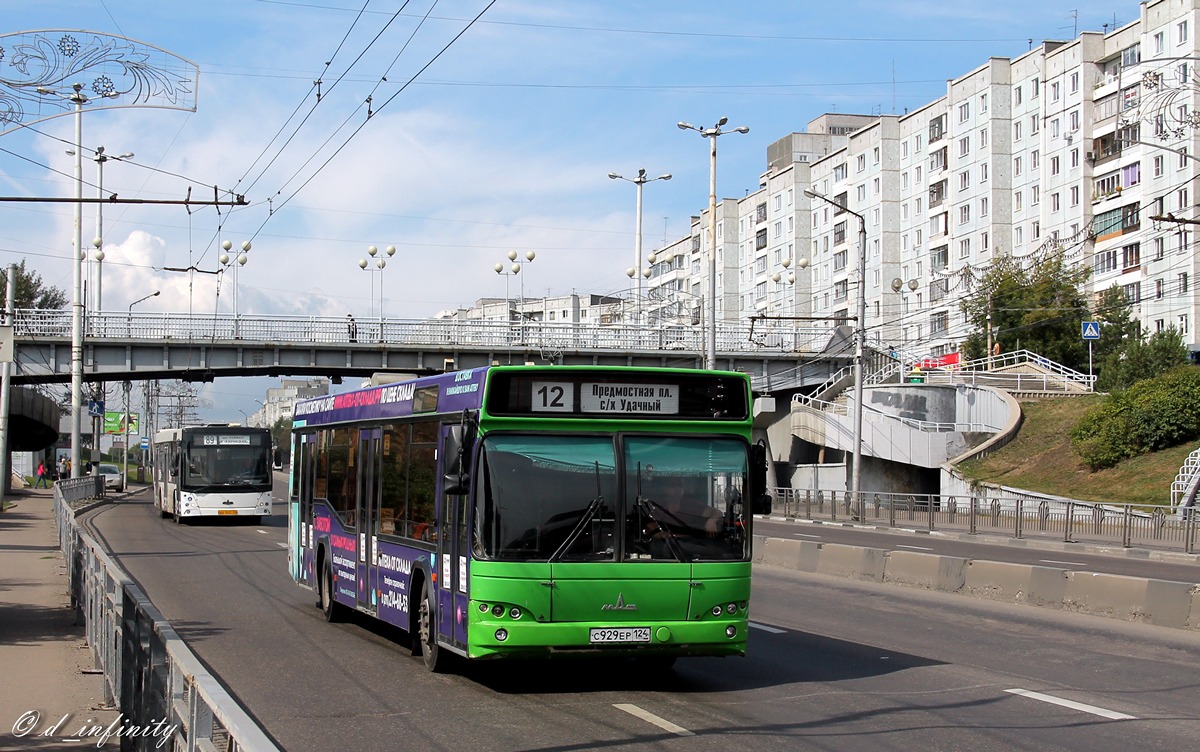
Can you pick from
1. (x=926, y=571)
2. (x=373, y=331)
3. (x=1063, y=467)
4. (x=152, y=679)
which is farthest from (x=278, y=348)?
(x=152, y=679)

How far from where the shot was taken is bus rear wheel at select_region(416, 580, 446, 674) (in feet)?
36.8

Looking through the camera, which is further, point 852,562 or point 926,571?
point 852,562

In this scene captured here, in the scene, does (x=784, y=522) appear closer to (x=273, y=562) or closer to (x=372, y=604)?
(x=273, y=562)

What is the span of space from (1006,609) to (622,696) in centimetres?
906

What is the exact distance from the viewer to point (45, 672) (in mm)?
11633

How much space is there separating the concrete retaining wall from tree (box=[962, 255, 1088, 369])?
47908 mm

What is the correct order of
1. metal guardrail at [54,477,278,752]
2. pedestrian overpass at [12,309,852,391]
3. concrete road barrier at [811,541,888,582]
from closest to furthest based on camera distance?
metal guardrail at [54,477,278,752], concrete road barrier at [811,541,888,582], pedestrian overpass at [12,309,852,391]

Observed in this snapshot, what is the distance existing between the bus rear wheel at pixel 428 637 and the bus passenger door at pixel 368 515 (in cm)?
159

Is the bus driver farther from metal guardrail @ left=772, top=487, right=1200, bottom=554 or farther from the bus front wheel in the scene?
metal guardrail @ left=772, top=487, right=1200, bottom=554

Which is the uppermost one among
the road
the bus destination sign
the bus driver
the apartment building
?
the apartment building

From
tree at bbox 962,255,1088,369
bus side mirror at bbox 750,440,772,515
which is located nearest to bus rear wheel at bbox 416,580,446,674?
bus side mirror at bbox 750,440,772,515

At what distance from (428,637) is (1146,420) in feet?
129

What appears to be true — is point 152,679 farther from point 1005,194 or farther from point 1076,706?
point 1005,194

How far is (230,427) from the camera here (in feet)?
133
